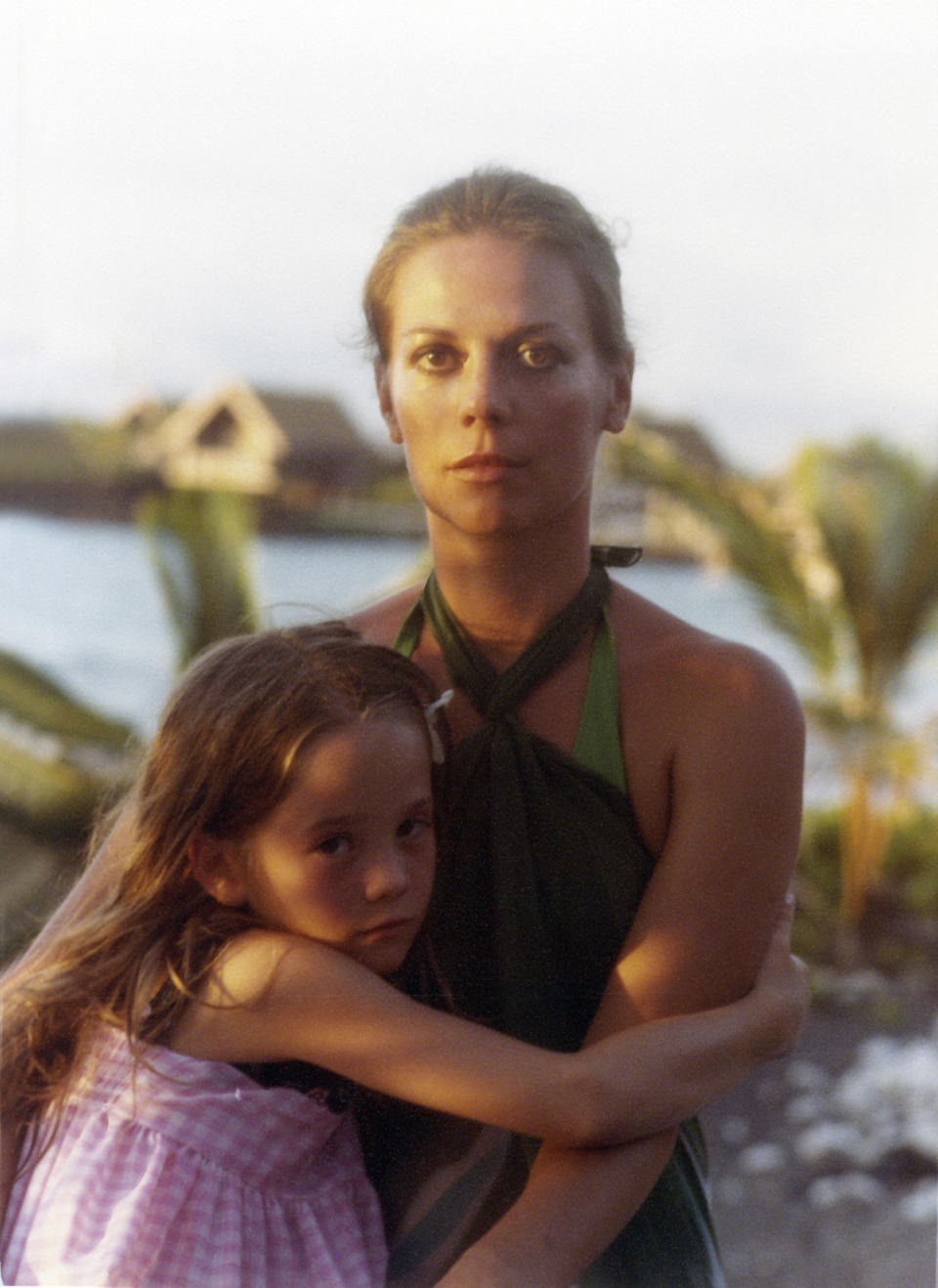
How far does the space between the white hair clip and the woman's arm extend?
0.16 metres

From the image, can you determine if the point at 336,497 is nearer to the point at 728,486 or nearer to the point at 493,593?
the point at 493,593

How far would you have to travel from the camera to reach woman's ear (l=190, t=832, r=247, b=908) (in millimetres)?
1127

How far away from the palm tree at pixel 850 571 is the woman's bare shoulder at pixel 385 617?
1.55 metres

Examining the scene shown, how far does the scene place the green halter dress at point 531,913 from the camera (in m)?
1.11

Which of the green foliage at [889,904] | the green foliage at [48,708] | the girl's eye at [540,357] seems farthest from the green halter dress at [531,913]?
the green foliage at [889,904]

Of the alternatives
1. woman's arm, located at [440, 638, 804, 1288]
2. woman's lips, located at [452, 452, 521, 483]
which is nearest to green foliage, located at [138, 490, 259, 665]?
woman's lips, located at [452, 452, 521, 483]

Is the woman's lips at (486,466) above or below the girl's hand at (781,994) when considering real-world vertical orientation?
above

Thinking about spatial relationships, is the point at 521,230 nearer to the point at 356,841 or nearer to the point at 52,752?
the point at 356,841

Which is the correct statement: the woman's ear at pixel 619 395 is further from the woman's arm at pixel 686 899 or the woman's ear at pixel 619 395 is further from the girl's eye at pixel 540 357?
the woman's arm at pixel 686 899

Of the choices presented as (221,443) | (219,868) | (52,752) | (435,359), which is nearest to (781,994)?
(219,868)

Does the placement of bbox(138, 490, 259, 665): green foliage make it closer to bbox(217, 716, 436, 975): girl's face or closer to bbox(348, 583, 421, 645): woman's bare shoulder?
bbox(348, 583, 421, 645): woman's bare shoulder

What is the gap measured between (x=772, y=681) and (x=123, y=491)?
124 centimetres

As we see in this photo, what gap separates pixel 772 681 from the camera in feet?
3.64

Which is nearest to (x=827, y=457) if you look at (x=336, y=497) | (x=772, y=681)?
(x=336, y=497)
